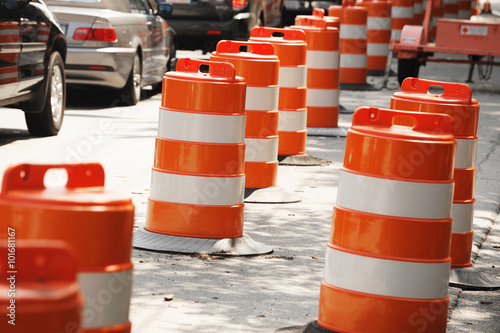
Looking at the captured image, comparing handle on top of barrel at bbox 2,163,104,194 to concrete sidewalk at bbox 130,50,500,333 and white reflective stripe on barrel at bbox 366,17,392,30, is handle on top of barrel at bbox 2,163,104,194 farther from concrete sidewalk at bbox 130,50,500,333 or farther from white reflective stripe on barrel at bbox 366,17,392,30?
white reflective stripe on barrel at bbox 366,17,392,30

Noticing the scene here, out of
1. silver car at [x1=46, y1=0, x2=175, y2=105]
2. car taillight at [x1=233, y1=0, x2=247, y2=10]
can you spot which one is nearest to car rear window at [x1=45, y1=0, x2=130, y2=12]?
silver car at [x1=46, y1=0, x2=175, y2=105]

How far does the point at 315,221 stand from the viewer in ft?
24.2

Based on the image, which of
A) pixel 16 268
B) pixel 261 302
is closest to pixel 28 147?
pixel 261 302

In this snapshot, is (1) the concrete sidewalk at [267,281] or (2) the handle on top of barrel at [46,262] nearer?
(2) the handle on top of barrel at [46,262]

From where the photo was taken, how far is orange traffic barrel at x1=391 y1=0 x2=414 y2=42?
23.7 metres

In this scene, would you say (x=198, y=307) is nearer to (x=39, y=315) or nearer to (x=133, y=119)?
(x=39, y=315)

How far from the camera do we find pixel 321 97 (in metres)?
11.9

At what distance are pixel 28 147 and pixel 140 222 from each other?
3145 mm

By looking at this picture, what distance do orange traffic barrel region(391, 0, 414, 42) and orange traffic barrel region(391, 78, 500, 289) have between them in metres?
18.0

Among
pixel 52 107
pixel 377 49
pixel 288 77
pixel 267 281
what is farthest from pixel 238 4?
pixel 267 281

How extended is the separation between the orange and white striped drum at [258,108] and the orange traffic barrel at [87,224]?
4.66 m

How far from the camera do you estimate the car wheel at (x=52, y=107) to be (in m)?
10.4

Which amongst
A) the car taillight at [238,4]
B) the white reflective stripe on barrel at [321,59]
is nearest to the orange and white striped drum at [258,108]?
the white reflective stripe on barrel at [321,59]

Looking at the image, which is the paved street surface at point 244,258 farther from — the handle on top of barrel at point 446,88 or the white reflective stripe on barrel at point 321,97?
the handle on top of barrel at point 446,88
